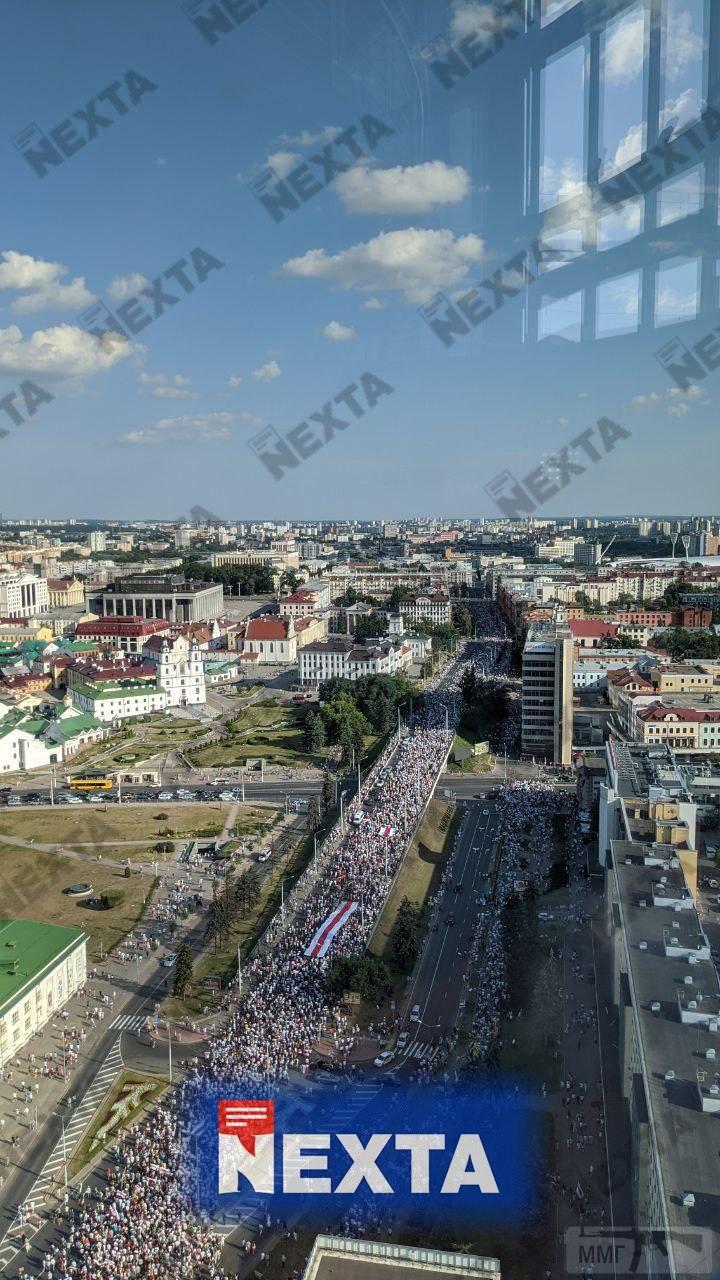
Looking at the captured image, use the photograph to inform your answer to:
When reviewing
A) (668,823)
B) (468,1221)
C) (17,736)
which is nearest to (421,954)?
(668,823)

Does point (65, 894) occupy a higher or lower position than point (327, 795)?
lower

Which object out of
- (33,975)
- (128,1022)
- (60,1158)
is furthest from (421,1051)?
(33,975)

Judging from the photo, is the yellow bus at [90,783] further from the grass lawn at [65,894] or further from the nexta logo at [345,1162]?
the nexta logo at [345,1162]

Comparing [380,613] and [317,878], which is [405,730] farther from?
[380,613]

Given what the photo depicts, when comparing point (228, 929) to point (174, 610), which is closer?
point (228, 929)

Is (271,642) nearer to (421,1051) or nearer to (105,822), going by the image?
(105,822)

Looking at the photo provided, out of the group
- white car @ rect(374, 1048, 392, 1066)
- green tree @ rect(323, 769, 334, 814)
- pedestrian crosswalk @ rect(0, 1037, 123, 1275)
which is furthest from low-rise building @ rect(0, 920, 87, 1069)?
green tree @ rect(323, 769, 334, 814)
